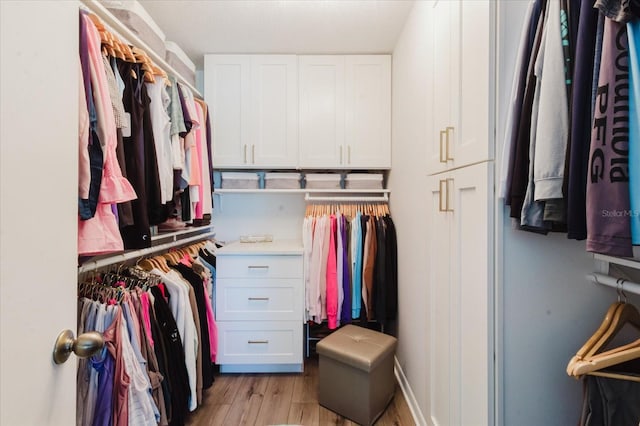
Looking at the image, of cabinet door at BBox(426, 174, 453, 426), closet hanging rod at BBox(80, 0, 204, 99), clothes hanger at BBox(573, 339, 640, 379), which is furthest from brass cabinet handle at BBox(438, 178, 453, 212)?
closet hanging rod at BBox(80, 0, 204, 99)

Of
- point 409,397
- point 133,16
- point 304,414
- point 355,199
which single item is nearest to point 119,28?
point 133,16

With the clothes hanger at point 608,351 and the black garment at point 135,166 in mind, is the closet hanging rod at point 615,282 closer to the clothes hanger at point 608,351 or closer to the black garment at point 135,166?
the clothes hanger at point 608,351

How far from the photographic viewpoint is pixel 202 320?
184 cm

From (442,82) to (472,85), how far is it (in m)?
0.31

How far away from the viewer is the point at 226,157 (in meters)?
2.47

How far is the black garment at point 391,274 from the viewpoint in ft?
7.20

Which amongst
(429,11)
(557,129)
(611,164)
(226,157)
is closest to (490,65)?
(557,129)

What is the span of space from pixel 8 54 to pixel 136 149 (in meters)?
Answer: 0.82

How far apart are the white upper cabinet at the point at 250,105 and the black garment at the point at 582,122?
6.34 feet

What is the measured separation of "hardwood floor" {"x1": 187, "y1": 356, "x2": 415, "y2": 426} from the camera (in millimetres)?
1746

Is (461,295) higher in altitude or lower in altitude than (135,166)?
lower

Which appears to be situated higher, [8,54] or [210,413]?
[8,54]

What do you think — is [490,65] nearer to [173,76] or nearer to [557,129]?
[557,129]

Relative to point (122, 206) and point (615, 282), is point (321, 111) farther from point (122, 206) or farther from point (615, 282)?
point (615, 282)
